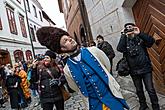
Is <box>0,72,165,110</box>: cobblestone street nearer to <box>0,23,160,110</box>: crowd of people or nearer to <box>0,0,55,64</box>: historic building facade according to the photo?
<box>0,23,160,110</box>: crowd of people

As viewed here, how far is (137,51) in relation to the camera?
198 inches

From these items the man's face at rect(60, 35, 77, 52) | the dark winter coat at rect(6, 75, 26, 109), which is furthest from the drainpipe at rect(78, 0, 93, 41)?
the man's face at rect(60, 35, 77, 52)

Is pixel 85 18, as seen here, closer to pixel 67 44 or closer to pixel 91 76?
pixel 67 44

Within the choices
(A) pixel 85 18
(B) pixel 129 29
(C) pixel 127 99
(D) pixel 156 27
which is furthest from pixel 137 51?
(A) pixel 85 18

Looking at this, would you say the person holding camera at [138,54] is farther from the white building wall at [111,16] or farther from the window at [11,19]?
the window at [11,19]

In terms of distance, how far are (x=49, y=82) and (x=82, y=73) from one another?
2.41 metres

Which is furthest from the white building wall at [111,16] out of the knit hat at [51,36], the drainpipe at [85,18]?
the knit hat at [51,36]

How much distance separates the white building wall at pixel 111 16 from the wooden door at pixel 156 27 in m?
0.48

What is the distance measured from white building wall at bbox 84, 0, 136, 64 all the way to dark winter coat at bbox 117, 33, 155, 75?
2.62 meters

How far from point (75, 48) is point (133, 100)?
4165mm

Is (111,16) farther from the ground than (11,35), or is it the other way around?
(11,35)

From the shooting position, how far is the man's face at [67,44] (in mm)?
2660

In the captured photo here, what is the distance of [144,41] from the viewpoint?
4.99 m

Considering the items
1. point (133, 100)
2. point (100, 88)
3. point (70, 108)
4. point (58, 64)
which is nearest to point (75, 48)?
point (100, 88)
